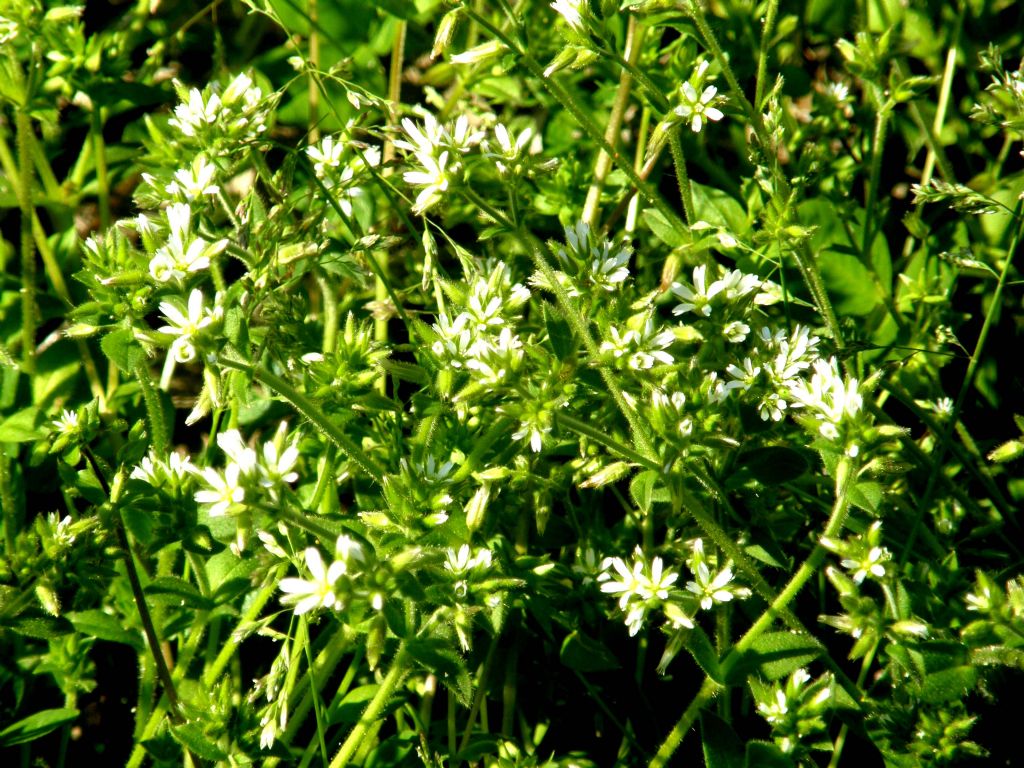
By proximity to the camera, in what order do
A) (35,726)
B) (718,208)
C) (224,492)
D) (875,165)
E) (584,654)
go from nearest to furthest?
(224,492), (584,654), (35,726), (875,165), (718,208)

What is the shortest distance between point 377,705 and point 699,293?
3.79 feet

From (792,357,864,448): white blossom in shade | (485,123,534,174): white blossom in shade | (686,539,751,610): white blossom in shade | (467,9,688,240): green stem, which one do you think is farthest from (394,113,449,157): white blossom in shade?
(686,539,751,610): white blossom in shade

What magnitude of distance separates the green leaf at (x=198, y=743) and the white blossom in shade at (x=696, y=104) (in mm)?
1697

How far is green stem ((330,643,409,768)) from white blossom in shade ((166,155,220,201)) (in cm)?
107

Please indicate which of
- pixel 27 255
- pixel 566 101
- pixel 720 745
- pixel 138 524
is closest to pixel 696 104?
pixel 566 101

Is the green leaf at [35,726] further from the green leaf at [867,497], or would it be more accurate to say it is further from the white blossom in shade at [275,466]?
the green leaf at [867,497]

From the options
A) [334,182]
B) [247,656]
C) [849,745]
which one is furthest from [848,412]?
[247,656]

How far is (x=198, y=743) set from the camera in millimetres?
2217

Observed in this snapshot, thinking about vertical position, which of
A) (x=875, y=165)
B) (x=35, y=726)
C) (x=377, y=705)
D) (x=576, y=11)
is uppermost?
(x=576, y=11)

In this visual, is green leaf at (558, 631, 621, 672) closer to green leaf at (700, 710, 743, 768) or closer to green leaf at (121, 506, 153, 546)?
green leaf at (700, 710, 743, 768)

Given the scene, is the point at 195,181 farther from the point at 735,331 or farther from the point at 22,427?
the point at 735,331

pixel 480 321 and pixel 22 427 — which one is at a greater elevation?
pixel 480 321

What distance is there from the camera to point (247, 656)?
3.06 m

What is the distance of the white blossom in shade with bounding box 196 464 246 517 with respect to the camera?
5.95ft
